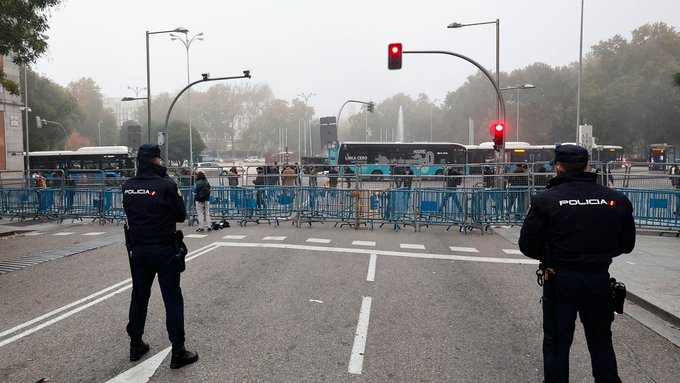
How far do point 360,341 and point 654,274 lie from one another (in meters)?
5.83

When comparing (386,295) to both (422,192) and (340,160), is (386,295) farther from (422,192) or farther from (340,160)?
(340,160)

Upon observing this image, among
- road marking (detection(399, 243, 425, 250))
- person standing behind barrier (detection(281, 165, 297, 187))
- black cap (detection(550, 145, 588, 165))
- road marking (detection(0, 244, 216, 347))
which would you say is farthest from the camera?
person standing behind barrier (detection(281, 165, 297, 187))

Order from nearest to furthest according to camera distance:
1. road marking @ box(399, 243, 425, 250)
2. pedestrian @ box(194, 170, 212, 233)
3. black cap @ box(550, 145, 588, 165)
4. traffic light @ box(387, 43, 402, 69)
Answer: black cap @ box(550, 145, 588, 165), road marking @ box(399, 243, 425, 250), pedestrian @ box(194, 170, 212, 233), traffic light @ box(387, 43, 402, 69)

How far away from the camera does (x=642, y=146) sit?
6662 cm

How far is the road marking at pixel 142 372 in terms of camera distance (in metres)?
4.09

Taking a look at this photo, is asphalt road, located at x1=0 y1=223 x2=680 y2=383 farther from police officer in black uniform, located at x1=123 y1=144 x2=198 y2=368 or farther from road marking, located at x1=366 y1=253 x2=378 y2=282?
police officer in black uniform, located at x1=123 y1=144 x2=198 y2=368

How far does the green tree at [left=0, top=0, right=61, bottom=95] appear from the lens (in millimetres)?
11789

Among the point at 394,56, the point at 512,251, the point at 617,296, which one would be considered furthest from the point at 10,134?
the point at 617,296

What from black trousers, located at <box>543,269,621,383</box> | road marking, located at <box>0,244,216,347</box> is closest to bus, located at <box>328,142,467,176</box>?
road marking, located at <box>0,244,216,347</box>

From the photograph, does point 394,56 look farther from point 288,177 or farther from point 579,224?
point 579,224

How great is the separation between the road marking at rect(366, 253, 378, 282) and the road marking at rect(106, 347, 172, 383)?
3.76 metres

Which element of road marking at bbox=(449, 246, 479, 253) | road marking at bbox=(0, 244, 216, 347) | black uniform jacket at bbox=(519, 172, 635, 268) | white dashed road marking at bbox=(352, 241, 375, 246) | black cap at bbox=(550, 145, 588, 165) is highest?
black cap at bbox=(550, 145, 588, 165)

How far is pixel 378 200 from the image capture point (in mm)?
13883

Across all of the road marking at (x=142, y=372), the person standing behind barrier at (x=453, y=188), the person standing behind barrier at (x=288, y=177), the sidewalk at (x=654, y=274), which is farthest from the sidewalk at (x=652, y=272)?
the person standing behind barrier at (x=288, y=177)
